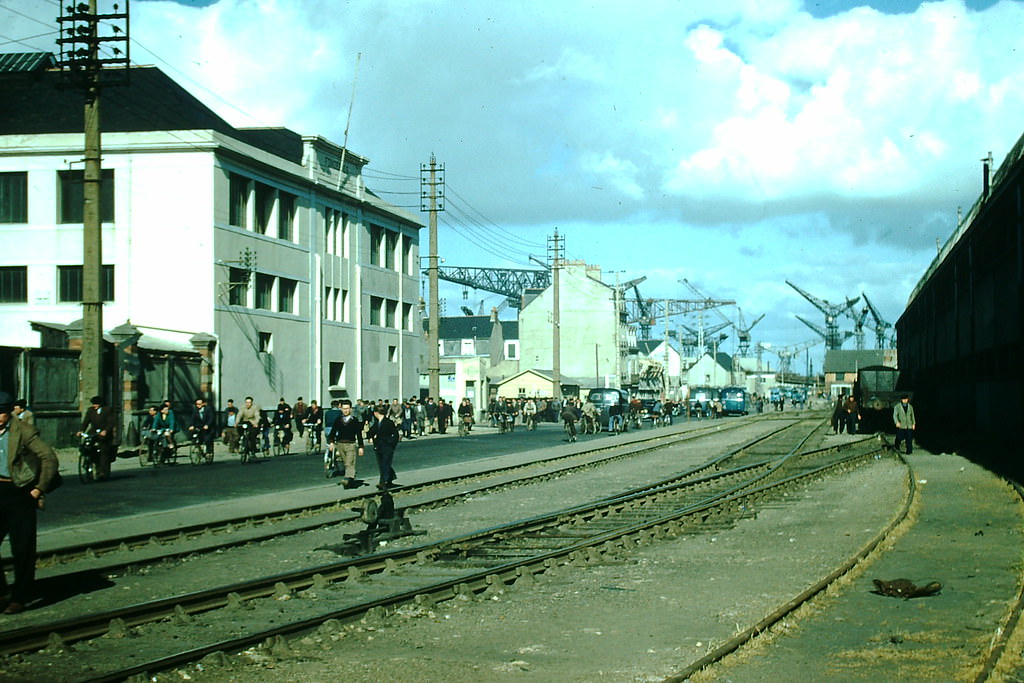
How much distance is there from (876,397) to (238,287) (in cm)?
2755

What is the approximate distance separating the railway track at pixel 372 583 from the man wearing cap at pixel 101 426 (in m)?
11.1

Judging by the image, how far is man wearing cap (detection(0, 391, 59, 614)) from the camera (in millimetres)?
10379

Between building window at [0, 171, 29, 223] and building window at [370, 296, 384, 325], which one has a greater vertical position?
building window at [0, 171, 29, 223]

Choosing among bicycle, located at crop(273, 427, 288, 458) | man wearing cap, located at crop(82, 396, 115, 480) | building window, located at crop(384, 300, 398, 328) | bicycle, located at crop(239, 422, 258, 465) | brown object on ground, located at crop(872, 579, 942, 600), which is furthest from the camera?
building window, located at crop(384, 300, 398, 328)

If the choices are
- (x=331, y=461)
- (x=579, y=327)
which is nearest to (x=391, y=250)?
(x=331, y=461)

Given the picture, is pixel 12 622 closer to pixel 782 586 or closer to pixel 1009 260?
pixel 782 586

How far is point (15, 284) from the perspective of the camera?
44438 mm

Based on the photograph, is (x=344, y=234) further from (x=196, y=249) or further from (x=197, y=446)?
(x=197, y=446)

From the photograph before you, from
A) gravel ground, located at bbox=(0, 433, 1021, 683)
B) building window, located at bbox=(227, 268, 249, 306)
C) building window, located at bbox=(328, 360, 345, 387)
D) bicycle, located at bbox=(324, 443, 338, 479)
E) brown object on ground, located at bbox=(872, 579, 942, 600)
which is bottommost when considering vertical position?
gravel ground, located at bbox=(0, 433, 1021, 683)

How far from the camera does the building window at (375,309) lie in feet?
196

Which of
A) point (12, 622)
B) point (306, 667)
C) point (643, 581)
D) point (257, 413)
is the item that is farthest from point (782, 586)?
point (257, 413)

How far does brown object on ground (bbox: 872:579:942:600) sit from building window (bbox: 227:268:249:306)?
3691cm

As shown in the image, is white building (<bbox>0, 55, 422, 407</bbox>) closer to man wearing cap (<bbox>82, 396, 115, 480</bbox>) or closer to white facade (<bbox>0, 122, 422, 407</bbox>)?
white facade (<bbox>0, 122, 422, 407</bbox>)

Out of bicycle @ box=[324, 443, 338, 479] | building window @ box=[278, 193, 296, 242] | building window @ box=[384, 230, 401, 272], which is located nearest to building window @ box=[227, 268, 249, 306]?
building window @ box=[278, 193, 296, 242]
